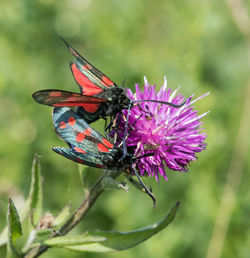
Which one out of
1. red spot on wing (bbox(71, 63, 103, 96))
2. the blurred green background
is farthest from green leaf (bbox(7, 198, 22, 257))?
the blurred green background

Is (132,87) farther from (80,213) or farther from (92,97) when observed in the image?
(80,213)

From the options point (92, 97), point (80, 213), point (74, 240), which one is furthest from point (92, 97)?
point (74, 240)

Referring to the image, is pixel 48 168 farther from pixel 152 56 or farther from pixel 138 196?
pixel 152 56

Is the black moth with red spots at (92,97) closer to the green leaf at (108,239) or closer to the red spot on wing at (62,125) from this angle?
the red spot on wing at (62,125)

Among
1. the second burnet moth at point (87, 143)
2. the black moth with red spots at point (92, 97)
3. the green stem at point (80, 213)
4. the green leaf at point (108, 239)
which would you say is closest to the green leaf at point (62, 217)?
the green stem at point (80, 213)

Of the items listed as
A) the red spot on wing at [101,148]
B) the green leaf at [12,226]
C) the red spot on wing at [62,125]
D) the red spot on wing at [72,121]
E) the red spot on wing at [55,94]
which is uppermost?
the red spot on wing at [55,94]

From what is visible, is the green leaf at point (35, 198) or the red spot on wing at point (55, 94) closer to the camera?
the red spot on wing at point (55, 94)
